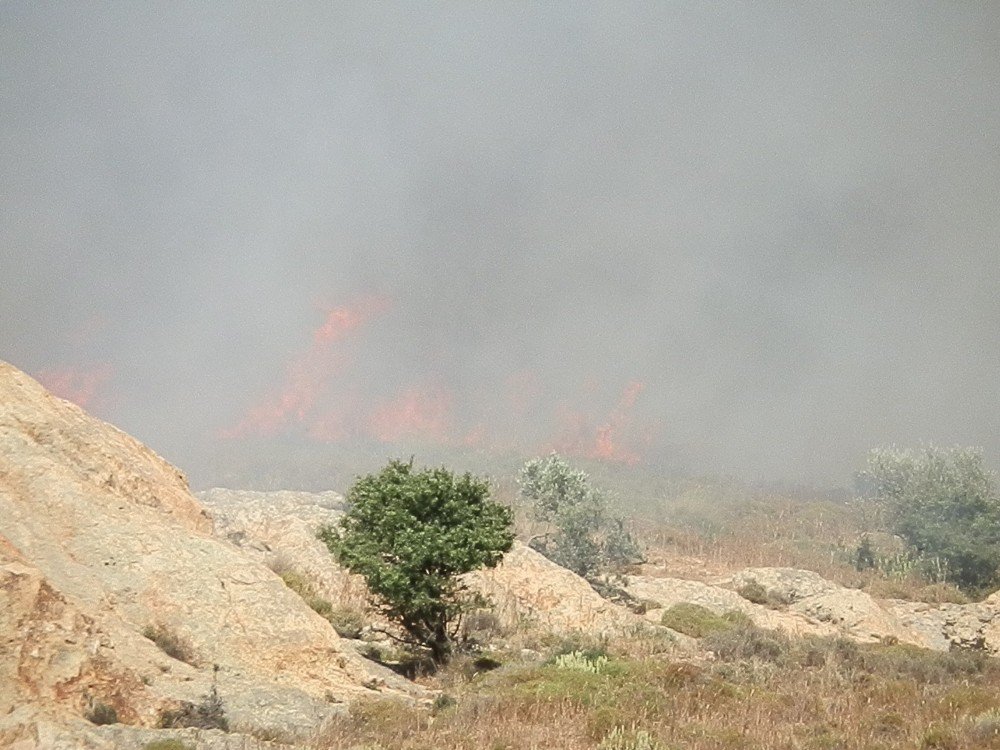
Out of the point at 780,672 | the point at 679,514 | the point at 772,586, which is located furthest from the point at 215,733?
the point at 679,514

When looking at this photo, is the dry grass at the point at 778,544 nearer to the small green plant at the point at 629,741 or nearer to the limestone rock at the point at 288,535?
the limestone rock at the point at 288,535

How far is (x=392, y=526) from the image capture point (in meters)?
27.1

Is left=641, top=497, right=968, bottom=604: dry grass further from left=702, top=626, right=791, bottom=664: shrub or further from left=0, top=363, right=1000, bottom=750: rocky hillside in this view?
left=0, top=363, right=1000, bottom=750: rocky hillside

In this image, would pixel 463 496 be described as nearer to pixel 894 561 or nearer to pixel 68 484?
pixel 68 484

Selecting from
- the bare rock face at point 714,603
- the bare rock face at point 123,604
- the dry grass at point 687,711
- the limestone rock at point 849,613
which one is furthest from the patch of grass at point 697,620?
the bare rock face at point 123,604

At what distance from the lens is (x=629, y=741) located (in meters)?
13.2

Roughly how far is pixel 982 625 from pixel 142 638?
5402cm

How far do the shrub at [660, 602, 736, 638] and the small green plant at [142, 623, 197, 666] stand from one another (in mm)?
27142

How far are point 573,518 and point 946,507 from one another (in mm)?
46988

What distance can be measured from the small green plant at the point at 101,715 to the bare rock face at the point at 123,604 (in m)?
0.15

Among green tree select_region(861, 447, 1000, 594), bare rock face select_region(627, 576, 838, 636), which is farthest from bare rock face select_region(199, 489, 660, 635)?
green tree select_region(861, 447, 1000, 594)

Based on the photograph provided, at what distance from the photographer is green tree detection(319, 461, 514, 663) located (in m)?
26.0

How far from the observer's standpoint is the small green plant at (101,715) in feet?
42.8

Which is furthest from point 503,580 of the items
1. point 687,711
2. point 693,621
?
point 687,711
